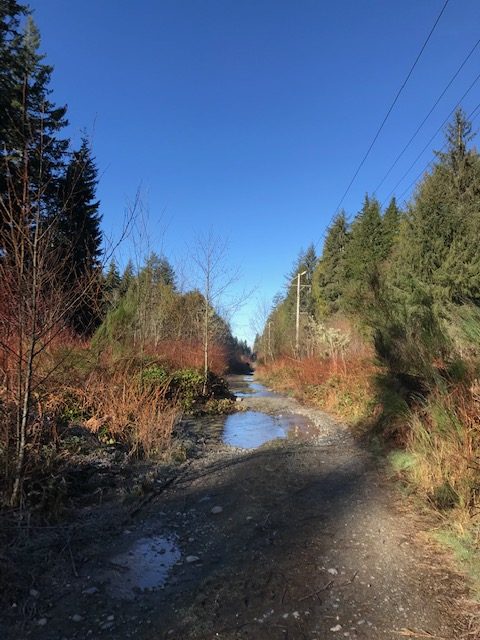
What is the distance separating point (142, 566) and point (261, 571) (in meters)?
1.00

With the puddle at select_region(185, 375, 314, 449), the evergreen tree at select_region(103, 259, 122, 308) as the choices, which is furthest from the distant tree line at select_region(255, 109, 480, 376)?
the evergreen tree at select_region(103, 259, 122, 308)

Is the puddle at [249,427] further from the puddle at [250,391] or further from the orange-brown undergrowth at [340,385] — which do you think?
the puddle at [250,391]

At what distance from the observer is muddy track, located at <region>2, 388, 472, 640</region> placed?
285 centimetres

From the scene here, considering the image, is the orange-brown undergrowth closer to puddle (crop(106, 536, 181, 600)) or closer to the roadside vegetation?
the roadside vegetation

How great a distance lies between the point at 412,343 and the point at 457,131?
23.1 meters

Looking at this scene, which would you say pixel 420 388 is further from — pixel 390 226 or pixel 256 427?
pixel 390 226

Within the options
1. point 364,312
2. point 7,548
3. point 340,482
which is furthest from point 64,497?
point 364,312

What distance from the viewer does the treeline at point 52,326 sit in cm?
429

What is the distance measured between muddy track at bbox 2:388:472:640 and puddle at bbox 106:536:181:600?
0.11 ft

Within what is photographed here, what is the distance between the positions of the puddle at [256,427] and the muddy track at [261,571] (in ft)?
13.3

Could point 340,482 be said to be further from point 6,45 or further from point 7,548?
point 6,45

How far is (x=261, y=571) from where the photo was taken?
3.56 meters

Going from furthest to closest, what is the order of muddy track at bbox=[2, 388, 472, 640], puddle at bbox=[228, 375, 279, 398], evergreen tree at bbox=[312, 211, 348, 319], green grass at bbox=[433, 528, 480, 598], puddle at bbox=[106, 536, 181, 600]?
evergreen tree at bbox=[312, 211, 348, 319], puddle at bbox=[228, 375, 279, 398], puddle at bbox=[106, 536, 181, 600], green grass at bbox=[433, 528, 480, 598], muddy track at bbox=[2, 388, 472, 640]

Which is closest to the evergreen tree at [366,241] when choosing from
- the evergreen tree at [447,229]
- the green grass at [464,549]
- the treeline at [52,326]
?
the evergreen tree at [447,229]
